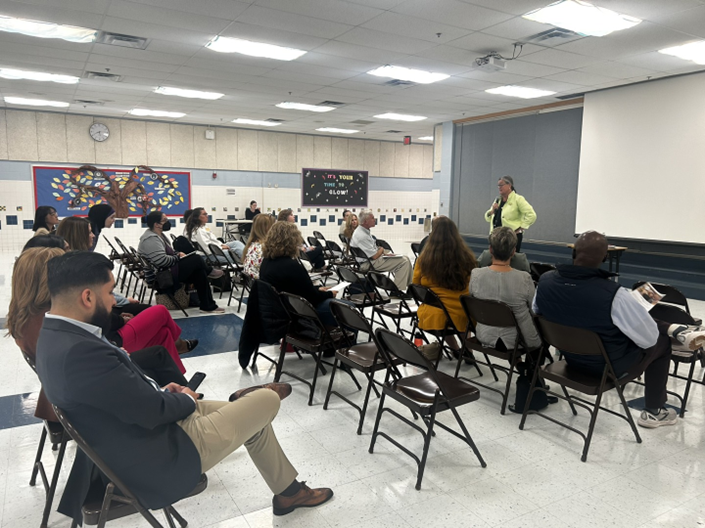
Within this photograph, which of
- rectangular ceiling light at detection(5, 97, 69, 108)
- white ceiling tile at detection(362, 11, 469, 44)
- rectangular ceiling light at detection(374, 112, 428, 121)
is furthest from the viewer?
rectangular ceiling light at detection(374, 112, 428, 121)

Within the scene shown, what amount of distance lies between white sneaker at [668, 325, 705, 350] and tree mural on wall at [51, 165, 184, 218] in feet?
36.8

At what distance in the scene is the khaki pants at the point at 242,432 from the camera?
5.85ft

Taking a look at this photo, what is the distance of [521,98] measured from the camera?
8.39 metres

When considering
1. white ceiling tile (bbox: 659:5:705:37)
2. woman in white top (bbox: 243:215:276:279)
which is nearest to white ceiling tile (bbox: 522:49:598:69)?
white ceiling tile (bbox: 659:5:705:37)

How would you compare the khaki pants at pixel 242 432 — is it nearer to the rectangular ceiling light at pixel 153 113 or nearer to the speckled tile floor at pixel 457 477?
the speckled tile floor at pixel 457 477

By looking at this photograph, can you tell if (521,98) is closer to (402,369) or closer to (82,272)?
(402,369)

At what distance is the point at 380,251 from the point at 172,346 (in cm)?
368

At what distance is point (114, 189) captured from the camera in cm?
1127

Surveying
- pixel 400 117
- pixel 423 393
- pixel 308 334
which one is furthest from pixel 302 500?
pixel 400 117

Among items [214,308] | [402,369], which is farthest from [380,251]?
[402,369]

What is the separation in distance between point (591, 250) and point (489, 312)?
2.22 feet

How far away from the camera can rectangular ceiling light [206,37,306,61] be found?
544 centimetres

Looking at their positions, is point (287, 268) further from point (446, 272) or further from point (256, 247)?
point (256, 247)

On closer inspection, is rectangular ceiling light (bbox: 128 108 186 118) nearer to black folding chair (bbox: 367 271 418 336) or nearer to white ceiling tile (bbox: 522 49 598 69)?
white ceiling tile (bbox: 522 49 598 69)
